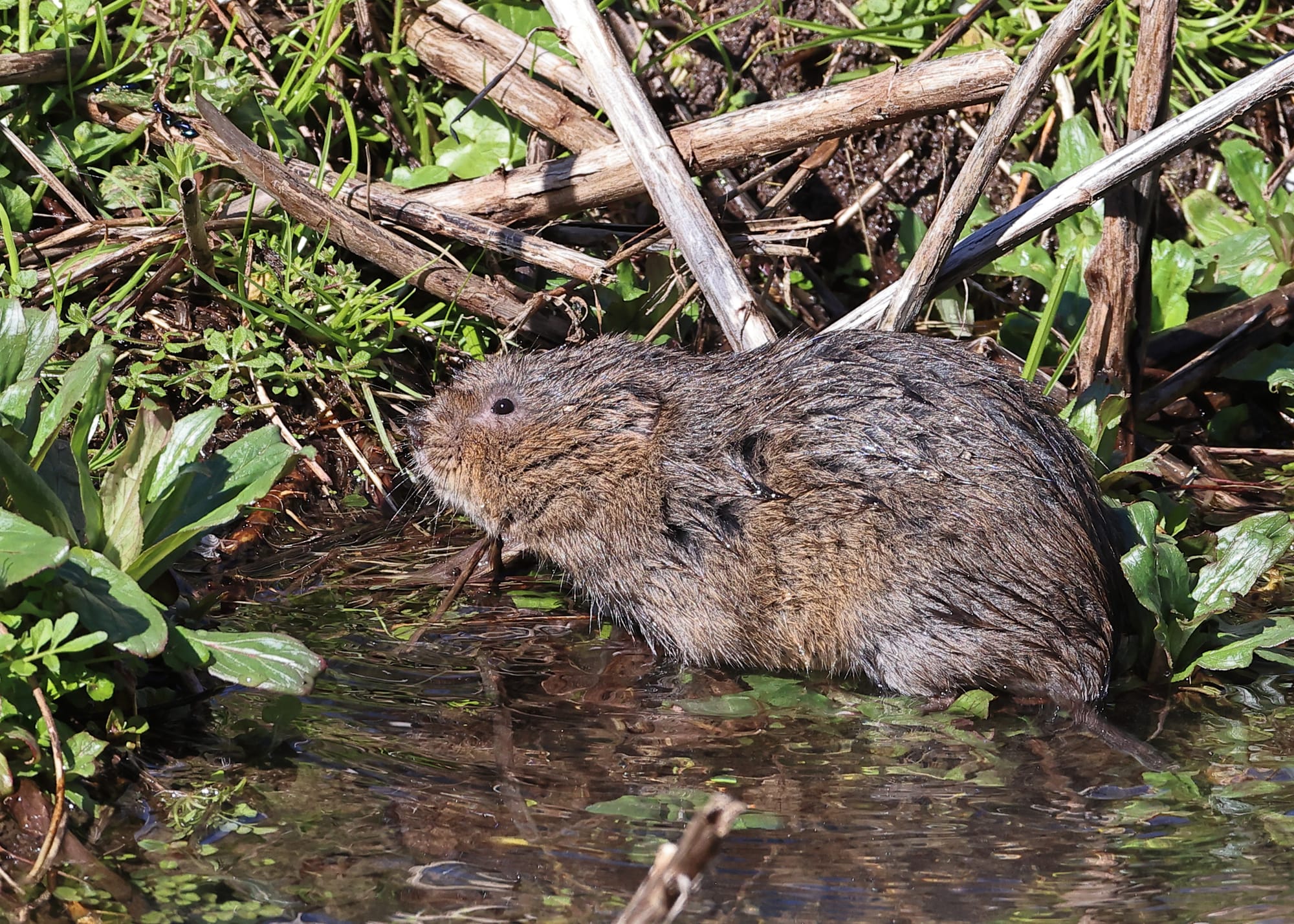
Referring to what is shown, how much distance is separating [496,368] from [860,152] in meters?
2.37

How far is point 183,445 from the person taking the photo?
3.25m

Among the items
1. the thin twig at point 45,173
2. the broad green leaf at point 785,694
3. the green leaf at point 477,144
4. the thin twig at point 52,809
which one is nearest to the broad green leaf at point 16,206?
the thin twig at point 45,173

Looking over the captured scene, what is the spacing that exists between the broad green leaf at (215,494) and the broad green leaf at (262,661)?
0.60 feet

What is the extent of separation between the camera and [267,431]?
3.35 meters

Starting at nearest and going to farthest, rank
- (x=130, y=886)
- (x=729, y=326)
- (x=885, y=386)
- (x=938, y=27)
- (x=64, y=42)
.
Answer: (x=130, y=886), (x=885, y=386), (x=729, y=326), (x=64, y=42), (x=938, y=27)

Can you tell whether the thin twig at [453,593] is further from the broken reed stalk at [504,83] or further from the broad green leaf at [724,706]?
the broken reed stalk at [504,83]

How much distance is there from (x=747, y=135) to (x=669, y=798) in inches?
102

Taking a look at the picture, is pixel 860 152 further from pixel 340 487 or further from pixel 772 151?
pixel 340 487

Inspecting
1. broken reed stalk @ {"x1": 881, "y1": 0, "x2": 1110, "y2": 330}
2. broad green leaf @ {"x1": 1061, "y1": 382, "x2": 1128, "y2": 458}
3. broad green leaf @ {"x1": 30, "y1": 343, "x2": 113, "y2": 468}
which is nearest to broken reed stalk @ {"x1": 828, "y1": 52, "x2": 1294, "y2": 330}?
broken reed stalk @ {"x1": 881, "y1": 0, "x2": 1110, "y2": 330}

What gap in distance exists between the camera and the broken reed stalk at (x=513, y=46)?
534cm

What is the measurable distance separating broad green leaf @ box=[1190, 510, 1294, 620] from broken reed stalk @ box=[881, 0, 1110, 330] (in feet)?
4.01

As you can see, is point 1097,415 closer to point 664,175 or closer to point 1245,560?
point 1245,560

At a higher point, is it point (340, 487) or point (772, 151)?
point (772, 151)

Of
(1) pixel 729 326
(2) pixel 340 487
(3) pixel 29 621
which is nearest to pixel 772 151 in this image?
(1) pixel 729 326
